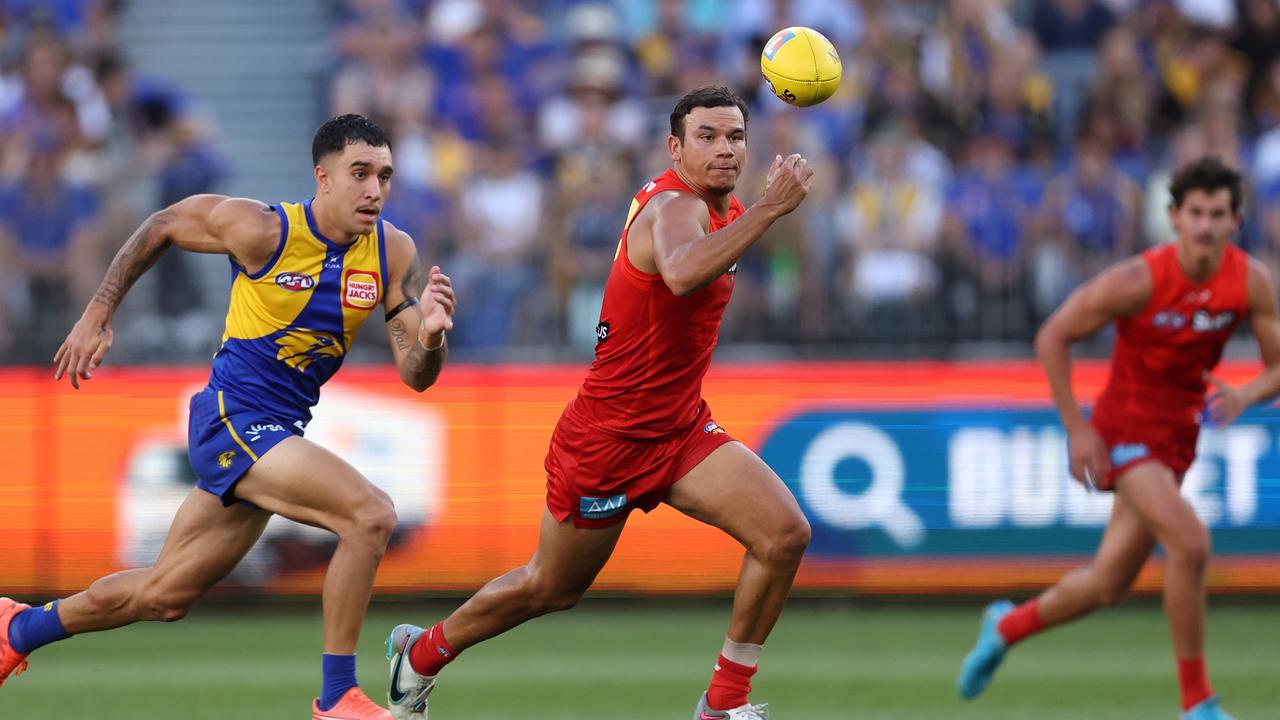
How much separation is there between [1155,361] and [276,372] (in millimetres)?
4082

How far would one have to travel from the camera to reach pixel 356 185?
26.0ft

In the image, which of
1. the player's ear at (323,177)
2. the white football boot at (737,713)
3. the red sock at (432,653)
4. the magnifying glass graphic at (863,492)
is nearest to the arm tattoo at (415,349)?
the player's ear at (323,177)

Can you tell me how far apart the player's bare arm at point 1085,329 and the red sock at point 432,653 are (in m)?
3.01

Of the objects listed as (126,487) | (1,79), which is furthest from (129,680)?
(1,79)

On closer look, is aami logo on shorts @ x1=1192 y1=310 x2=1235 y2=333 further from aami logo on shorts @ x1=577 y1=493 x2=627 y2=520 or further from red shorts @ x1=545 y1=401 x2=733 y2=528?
aami logo on shorts @ x1=577 y1=493 x2=627 y2=520

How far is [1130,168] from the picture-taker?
14.2m

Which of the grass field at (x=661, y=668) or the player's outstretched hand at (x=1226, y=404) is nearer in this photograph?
the player's outstretched hand at (x=1226, y=404)

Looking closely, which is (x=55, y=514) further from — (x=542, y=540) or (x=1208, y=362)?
(x=1208, y=362)

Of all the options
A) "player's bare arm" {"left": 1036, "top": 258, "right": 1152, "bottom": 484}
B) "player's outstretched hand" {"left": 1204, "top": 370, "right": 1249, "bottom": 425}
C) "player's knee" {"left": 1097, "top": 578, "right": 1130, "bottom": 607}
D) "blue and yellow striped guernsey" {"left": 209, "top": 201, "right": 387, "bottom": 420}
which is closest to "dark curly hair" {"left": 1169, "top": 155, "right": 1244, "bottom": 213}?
"player's bare arm" {"left": 1036, "top": 258, "right": 1152, "bottom": 484}

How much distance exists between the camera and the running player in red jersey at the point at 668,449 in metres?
7.64

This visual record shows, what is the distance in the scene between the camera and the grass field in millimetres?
9156

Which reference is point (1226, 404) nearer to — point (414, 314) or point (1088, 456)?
point (1088, 456)

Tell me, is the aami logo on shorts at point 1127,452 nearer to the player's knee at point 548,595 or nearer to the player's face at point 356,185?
the player's knee at point 548,595

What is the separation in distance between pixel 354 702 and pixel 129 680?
3.24 metres
